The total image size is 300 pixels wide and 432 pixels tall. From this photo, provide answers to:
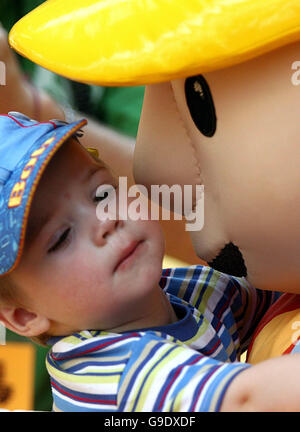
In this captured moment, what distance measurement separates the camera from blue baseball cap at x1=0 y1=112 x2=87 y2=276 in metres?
0.52

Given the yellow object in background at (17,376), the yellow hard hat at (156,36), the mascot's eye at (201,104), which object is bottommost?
the yellow object in background at (17,376)

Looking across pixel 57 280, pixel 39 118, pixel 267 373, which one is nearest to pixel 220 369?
pixel 267 373

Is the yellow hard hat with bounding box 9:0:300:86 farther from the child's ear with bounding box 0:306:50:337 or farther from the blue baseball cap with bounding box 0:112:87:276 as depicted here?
the child's ear with bounding box 0:306:50:337

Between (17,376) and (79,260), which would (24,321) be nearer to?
(79,260)

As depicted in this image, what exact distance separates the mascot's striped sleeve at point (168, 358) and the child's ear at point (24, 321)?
0.07 feet

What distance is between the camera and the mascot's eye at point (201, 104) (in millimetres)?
526

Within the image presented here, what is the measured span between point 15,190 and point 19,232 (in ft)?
0.12

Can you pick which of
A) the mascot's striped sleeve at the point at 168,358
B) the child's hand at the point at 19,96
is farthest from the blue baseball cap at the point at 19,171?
the child's hand at the point at 19,96

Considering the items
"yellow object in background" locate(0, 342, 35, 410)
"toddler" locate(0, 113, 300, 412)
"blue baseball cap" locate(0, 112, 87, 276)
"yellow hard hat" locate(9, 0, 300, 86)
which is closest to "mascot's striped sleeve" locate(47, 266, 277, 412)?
"toddler" locate(0, 113, 300, 412)

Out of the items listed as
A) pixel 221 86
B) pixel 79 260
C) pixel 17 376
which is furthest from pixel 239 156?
pixel 17 376

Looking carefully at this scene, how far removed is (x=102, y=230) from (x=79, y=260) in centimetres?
3

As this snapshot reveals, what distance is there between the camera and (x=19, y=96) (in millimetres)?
1007

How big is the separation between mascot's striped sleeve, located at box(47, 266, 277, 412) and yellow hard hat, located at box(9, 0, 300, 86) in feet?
0.69

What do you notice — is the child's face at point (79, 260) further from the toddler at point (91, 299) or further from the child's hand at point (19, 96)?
the child's hand at point (19, 96)
